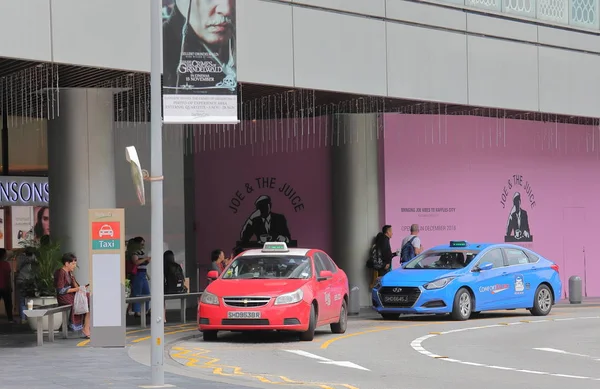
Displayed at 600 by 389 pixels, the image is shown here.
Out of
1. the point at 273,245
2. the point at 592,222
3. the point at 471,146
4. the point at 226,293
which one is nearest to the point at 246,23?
the point at 273,245

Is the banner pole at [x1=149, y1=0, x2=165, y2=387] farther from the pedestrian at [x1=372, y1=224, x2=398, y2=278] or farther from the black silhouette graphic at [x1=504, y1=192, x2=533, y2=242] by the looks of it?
the black silhouette graphic at [x1=504, y1=192, x2=533, y2=242]

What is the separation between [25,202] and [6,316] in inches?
148

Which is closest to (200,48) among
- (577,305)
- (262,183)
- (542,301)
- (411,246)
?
(542,301)

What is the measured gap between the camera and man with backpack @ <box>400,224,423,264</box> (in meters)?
27.6

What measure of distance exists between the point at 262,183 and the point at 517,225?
7196mm

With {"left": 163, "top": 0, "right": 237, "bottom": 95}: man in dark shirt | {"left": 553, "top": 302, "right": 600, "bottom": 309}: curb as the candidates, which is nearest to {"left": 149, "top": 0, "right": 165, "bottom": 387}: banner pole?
{"left": 163, "top": 0, "right": 237, "bottom": 95}: man in dark shirt

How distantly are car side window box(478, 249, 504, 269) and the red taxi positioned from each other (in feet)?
15.2

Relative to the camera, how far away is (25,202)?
29109 mm

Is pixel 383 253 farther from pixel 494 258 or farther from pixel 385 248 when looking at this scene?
pixel 494 258

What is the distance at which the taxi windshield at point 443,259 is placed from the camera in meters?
24.0

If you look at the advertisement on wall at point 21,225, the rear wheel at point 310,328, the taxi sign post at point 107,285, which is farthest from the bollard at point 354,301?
the taxi sign post at point 107,285

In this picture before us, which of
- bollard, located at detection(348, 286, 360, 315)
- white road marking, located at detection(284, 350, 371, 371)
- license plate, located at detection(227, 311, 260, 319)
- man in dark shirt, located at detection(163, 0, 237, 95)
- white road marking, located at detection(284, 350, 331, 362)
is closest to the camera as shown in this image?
man in dark shirt, located at detection(163, 0, 237, 95)

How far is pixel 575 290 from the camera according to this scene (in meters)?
30.5

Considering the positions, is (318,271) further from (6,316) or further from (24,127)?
(24,127)
